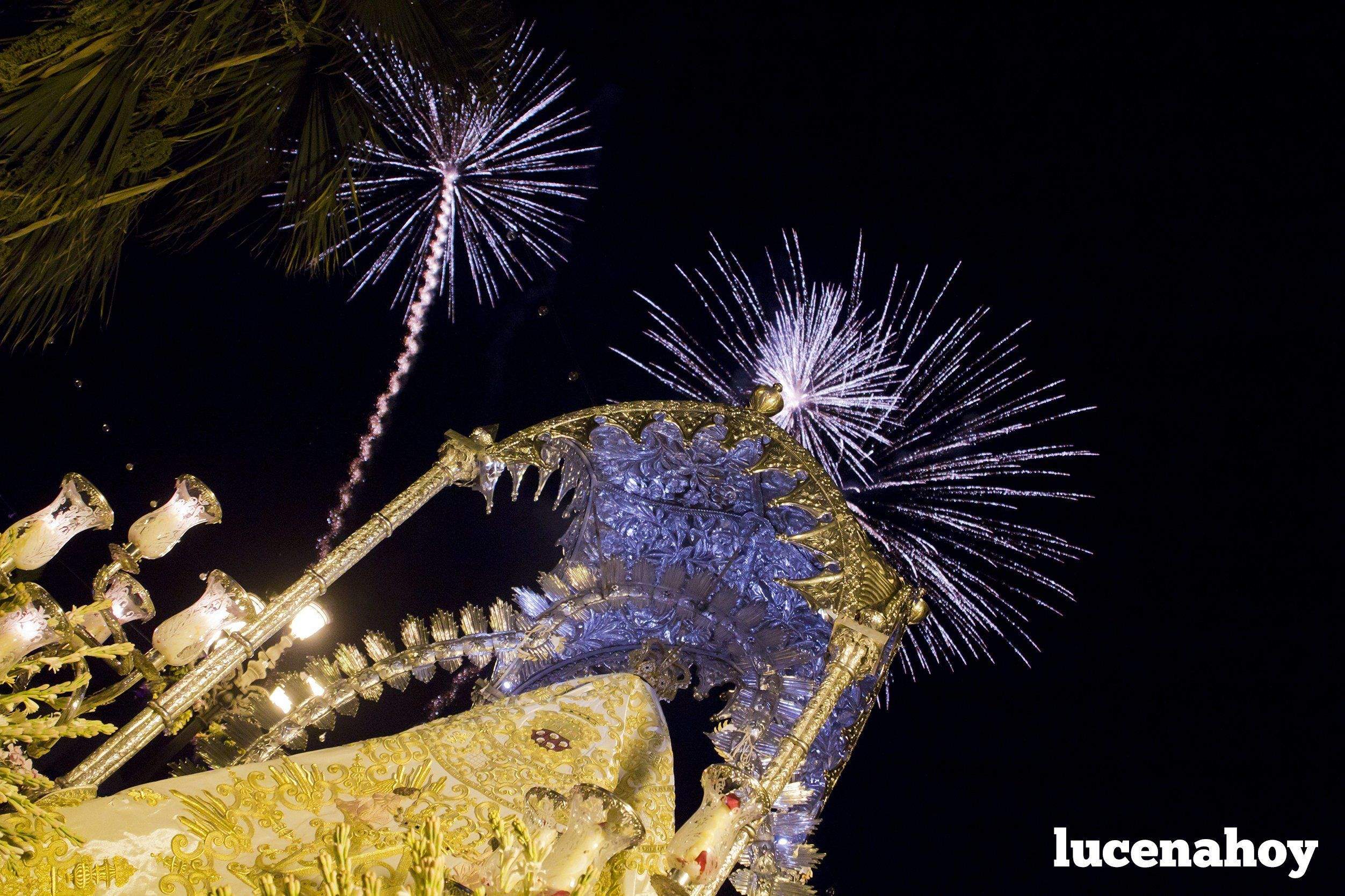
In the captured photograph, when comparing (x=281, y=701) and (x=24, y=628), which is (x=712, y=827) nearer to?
(x=24, y=628)

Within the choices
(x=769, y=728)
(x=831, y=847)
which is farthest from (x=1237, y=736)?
(x=769, y=728)

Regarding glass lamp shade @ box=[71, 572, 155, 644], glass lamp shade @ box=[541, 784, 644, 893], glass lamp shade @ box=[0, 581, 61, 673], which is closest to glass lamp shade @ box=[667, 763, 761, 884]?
glass lamp shade @ box=[541, 784, 644, 893]

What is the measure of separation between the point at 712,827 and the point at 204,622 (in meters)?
2.23

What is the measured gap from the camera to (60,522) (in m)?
3.69

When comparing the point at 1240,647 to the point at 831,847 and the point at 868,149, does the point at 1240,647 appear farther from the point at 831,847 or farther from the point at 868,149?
the point at 868,149

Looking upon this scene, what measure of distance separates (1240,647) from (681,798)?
4.38 meters

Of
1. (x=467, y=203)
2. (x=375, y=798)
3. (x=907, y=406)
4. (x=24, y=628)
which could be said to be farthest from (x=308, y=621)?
(x=907, y=406)

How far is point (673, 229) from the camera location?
733 cm

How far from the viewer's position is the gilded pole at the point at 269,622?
386cm

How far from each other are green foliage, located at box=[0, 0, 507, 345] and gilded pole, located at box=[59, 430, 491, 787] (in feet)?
4.04

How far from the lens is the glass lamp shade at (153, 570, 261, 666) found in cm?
403

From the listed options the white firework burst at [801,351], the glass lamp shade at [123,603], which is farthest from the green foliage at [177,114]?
the white firework burst at [801,351]

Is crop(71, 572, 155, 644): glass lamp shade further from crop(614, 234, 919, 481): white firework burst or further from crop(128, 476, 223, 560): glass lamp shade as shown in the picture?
crop(614, 234, 919, 481): white firework burst

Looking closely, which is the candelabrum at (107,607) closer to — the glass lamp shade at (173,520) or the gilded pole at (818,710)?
the glass lamp shade at (173,520)
